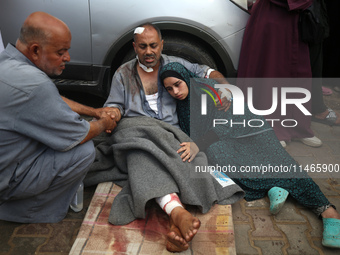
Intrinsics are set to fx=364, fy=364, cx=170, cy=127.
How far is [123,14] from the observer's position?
11.9 ft

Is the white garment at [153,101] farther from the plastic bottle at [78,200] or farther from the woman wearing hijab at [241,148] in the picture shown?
the plastic bottle at [78,200]

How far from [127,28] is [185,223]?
84.5 inches

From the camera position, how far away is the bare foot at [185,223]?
230 cm

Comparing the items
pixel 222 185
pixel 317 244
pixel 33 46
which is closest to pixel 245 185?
pixel 222 185

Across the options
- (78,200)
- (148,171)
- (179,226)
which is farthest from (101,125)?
(179,226)

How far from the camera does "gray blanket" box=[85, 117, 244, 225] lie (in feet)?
8.69

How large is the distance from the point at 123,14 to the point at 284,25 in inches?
63.7

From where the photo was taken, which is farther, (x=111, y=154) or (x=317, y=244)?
(x=111, y=154)

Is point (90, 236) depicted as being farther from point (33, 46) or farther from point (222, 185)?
point (33, 46)

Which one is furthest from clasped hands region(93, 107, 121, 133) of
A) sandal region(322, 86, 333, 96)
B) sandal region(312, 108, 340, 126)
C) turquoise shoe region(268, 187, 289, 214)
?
sandal region(322, 86, 333, 96)

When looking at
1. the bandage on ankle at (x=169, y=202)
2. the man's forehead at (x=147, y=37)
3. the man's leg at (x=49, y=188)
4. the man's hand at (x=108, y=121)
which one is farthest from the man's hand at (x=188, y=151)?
the man's forehead at (x=147, y=37)

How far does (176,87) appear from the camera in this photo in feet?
10.3

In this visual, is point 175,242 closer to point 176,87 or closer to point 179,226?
point 179,226

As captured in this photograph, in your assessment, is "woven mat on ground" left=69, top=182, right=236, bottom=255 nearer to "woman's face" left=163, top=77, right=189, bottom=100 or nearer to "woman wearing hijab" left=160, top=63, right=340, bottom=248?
"woman wearing hijab" left=160, top=63, right=340, bottom=248
